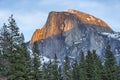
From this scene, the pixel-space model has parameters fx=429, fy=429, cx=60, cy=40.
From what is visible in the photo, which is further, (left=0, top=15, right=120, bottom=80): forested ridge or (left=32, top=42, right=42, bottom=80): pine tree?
(left=32, top=42, right=42, bottom=80): pine tree

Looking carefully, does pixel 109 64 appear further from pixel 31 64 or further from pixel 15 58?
pixel 15 58

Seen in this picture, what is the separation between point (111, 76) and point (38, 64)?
13.0 metres

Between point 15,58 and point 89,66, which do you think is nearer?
point 15,58

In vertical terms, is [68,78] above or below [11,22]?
below

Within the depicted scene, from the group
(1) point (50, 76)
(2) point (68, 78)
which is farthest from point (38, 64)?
(2) point (68, 78)

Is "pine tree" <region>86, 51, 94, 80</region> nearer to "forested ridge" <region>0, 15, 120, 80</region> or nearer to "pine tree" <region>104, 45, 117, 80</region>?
"forested ridge" <region>0, 15, 120, 80</region>

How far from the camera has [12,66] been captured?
4566 cm

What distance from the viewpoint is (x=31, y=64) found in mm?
66125

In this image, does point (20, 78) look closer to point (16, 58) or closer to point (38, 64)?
point (16, 58)

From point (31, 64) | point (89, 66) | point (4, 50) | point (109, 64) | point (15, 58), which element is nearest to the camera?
point (15, 58)

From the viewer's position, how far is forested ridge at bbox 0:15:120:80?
46000 millimetres

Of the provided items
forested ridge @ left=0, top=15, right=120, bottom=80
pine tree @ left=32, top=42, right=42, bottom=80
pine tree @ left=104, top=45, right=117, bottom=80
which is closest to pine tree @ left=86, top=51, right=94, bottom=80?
forested ridge @ left=0, top=15, right=120, bottom=80

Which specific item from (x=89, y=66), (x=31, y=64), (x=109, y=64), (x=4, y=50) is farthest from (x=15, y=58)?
(x=89, y=66)

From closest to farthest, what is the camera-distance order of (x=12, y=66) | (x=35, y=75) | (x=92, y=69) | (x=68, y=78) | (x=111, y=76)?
(x=12, y=66) < (x=35, y=75) < (x=111, y=76) < (x=92, y=69) < (x=68, y=78)
